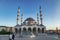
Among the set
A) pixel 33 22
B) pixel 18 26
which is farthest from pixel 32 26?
pixel 18 26

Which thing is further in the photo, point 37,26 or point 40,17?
point 37,26

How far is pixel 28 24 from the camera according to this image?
89.9 feet

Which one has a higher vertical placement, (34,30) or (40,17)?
(40,17)

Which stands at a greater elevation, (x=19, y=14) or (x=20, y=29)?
(x=19, y=14)

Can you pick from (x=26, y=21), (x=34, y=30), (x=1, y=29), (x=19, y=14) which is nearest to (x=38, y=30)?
(x=34, y=30)

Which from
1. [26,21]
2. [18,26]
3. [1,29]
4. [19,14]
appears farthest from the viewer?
[26,21]

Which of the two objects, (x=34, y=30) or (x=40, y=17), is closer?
(x=40, y=17)

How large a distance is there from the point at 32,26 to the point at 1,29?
8307 mm

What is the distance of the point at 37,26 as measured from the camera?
2753 cm

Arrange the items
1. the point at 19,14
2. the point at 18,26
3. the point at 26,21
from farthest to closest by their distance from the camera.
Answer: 1. the point at 26,21
2. the point at 18,26
3. the point at 19,14

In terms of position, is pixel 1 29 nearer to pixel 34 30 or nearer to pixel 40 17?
pixel 40 17

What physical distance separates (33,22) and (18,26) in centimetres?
345

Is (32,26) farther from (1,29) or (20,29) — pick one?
(1,29)

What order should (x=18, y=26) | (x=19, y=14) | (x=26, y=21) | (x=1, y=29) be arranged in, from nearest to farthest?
(x=1, y=29)
(x=19, y=14)
(x=18, y=26)
(x=26, y=21)
